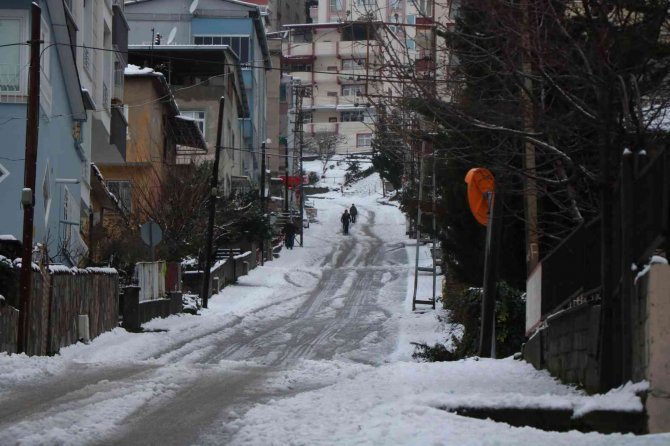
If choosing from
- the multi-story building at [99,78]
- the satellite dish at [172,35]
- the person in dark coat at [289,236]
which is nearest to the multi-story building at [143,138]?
the multi-story building at [99,78]

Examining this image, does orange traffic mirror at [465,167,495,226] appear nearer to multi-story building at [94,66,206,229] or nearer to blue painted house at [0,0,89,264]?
blue painted house at [0,0,89,264]

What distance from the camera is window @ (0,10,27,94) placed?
25.0 metres

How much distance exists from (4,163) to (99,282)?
11.5 feet

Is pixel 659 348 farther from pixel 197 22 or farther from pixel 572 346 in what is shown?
pixel 197 22

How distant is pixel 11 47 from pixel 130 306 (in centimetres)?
740

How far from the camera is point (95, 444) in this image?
361 inches

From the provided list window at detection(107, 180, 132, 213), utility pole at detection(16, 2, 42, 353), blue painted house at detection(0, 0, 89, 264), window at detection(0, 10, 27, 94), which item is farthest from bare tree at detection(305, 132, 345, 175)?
utility pole at detection(16, 2, 42, 353)

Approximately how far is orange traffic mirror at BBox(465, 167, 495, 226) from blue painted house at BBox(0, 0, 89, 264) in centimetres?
1122

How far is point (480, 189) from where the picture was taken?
1842 centimetres

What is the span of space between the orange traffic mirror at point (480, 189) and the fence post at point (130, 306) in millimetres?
11836

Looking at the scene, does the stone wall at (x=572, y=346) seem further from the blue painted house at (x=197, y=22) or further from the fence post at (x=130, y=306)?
the blue painted house at (x=197, y=22)

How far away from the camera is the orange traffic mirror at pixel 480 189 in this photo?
55.3ft

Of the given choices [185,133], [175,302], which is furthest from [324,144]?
[175,302]

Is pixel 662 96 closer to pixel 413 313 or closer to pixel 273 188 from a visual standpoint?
pixel 413 313
